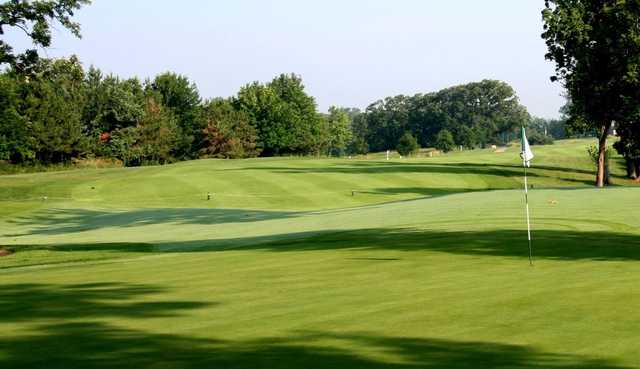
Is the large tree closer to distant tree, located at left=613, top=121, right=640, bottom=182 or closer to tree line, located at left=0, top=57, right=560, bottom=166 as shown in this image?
distant tree, located at left=613, top=121, right=640, bottom=182

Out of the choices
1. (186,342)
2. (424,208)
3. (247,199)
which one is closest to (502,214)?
(424,208)

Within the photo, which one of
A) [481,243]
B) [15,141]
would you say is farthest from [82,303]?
[15,141]

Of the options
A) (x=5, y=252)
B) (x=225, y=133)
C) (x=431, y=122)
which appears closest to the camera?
(x=5, y=252)

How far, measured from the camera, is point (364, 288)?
1403cm

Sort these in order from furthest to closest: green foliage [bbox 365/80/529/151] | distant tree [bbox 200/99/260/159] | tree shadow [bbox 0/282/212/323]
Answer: green foliage [bbox 365/80/529/151]
distant tree [bbox 200/99/260/159]
tree shadow [bbox 0/282/212/323]

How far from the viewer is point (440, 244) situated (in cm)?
2169

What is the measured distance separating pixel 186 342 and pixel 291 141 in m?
120

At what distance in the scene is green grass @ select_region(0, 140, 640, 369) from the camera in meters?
9.14

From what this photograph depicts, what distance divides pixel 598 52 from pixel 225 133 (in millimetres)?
65814

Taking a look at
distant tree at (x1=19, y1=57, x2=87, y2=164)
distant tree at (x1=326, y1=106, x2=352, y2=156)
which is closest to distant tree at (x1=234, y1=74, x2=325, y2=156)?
distant tree at (x1=326, y1=106, x2=352, y2=156)

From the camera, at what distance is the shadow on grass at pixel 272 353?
28.0 ft

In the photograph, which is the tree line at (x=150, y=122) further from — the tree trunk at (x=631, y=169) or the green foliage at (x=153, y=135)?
the tree trunk at (x=631, y=169)

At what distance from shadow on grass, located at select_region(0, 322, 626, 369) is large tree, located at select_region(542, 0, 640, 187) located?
50077 mm

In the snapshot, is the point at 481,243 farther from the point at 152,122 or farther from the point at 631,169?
the point at 152,122
